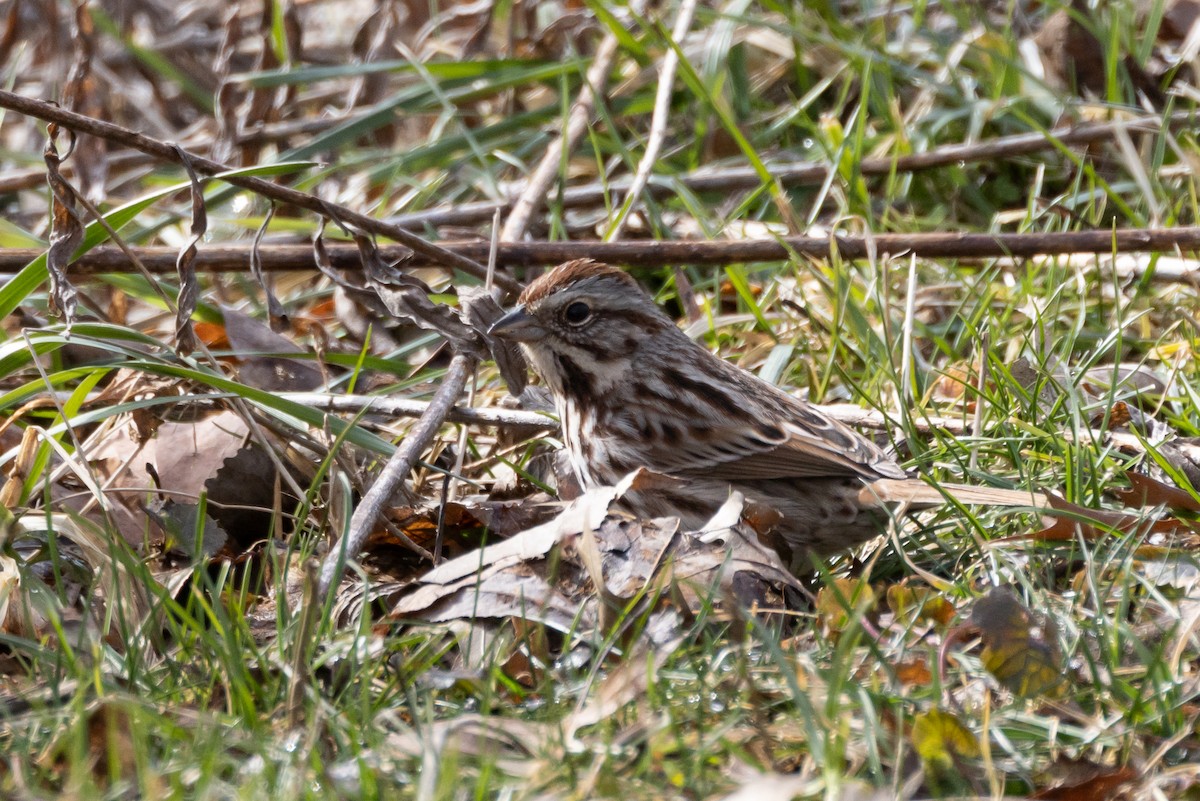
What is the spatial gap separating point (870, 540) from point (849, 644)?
1460 millimetres

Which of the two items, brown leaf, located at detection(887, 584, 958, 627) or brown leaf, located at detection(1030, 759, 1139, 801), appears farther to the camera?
brown leaf, located at detection(887, 584, 958, 627)

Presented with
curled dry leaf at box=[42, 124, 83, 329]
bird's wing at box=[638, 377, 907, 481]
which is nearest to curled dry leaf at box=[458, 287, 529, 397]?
bird's wing at box=[638, 377, 907, 481]

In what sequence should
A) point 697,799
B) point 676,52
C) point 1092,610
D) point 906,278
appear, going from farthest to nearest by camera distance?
point 676,52 < point 906,278 < point 1092,610 < point 697,799

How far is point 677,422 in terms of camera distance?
12.6 ft

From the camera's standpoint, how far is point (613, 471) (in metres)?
3.77

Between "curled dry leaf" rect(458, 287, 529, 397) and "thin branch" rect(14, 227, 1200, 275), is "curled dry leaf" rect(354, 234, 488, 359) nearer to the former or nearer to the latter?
"curled dry leaf" rect(458, 287, 529, 397)

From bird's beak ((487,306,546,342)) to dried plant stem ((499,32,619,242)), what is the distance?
0.80 meters

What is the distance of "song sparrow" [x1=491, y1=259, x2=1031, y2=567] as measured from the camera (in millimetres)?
3574

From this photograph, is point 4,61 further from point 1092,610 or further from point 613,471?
point 1092,610

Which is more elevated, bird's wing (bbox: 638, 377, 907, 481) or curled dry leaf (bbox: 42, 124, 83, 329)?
curled dry leaf (bbox: 42, 124, 83, 329)

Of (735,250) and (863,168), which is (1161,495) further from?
(863,168)

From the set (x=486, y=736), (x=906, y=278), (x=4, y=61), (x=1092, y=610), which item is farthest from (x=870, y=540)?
(x=4, y=61)

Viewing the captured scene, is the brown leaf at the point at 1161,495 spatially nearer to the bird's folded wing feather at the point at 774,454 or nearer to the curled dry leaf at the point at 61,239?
the bird's folded wing feather at the point at 774,454

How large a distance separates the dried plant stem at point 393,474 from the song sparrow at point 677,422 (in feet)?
0.58
